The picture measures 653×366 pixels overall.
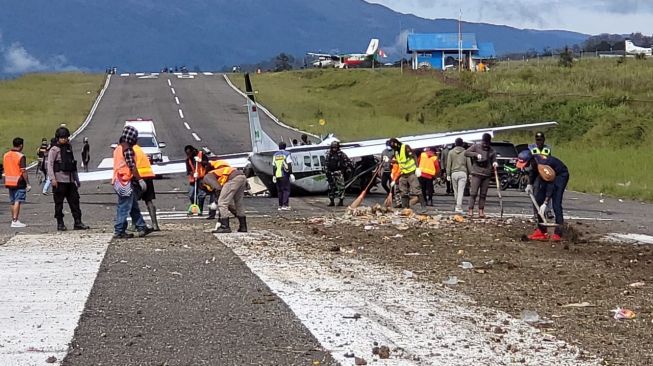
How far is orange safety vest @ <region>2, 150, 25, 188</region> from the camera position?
66.7ft

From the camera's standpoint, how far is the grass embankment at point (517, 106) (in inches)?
1532

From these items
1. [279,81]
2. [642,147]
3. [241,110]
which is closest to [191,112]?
[241,110]

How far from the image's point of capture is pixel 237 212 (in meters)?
18.1

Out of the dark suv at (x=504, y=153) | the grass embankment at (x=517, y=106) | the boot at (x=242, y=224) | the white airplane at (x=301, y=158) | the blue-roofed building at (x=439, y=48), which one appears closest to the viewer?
the boot at (x=242, y=224)

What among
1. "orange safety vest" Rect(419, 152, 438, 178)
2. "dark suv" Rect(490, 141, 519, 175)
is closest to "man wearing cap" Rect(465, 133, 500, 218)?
"orange safety vest" Rect(419, 152, 438, 178)

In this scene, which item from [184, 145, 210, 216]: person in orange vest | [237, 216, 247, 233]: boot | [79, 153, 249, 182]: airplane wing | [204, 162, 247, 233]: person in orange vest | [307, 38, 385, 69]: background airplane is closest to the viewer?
[204, 162, 247, 233]: person in orange vest

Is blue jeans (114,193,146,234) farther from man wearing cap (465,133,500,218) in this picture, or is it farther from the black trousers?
man wearing cap (465,133,500,218)

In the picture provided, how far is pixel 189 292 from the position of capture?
11828 millimetres

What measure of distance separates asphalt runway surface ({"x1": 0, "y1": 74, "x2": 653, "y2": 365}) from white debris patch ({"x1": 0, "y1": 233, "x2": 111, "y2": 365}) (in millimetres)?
176

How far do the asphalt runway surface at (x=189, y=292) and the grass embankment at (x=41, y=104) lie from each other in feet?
82.7

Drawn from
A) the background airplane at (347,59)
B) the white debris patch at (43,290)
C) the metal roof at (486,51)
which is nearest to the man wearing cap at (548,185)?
the white debris patch at (43,290)

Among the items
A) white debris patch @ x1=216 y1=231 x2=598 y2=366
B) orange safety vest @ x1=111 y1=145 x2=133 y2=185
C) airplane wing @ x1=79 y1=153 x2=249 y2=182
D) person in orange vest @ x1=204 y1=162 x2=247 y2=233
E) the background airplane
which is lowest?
white debris patch @ x1=216 y1=231 x2=598 y2=366

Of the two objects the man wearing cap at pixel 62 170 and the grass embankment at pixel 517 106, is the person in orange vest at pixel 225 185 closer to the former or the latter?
the man wearing cap at pixel 62 170

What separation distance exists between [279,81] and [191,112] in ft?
77.2
